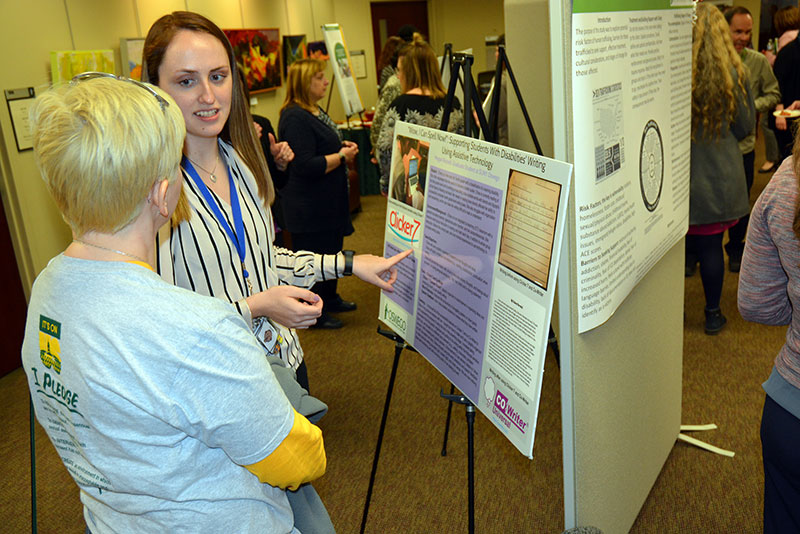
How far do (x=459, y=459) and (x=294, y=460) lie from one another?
1818mm

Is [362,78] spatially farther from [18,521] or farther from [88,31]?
[18,521]

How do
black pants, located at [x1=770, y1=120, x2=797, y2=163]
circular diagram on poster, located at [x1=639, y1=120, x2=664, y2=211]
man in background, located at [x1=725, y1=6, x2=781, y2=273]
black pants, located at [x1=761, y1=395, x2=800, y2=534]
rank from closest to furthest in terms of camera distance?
black pants, located at [x1=761, y1=395, x2=800, y2=534], circular diagram on poster, located at [x1=639, y1=120, x2=664, y2=211], man in background, located at [x1=725, y1=6, x2=781, y2=273], black pants, located at [x1=770, y1=120, x2=797, y2=163]

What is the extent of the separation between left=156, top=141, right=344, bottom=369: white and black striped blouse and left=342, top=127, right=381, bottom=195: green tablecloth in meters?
5.64

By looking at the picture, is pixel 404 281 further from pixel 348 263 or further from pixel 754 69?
pixel 754 69

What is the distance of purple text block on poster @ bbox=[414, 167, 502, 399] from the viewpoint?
1528 millimetres

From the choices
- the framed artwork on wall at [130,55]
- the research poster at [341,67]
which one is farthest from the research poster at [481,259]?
the research poster at [341,67]

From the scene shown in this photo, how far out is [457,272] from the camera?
1639 mm

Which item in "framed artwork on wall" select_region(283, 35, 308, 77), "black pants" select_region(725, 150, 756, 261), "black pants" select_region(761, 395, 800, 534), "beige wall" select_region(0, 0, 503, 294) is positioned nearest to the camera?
"black pants" select_region(761, 395, 800, 534)

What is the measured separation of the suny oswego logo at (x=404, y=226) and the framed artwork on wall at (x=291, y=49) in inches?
248

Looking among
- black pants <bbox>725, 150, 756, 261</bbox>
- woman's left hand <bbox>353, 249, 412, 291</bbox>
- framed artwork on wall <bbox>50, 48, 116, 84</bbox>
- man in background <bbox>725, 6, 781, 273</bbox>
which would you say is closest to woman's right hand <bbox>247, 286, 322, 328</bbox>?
woman's left hand <bbox>353, 249, 412, 291</bbox>

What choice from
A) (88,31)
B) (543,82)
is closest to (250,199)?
(543,82)

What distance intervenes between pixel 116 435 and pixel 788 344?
4.49 ft

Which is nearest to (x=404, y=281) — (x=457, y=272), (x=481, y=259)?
(x=457, y=272)

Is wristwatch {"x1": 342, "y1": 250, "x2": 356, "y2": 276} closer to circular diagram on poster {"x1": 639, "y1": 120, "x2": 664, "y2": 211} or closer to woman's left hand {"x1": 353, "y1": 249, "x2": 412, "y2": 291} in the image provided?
woman's left hand {"x1": 353, "y1": 249, "x2": 412, "y2": 291}
